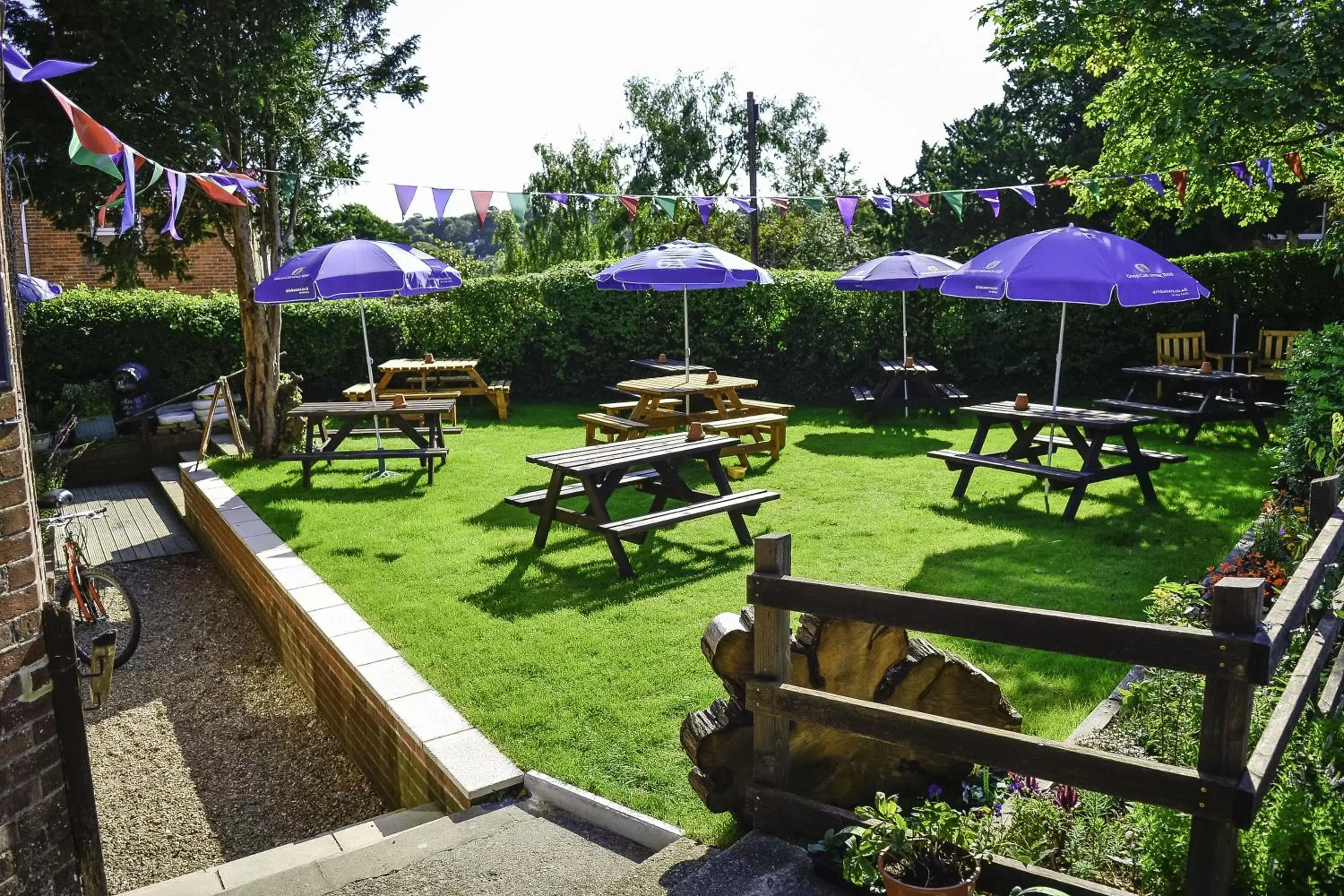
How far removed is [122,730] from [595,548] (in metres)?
3.10

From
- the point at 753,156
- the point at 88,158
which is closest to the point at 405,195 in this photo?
the point at 88,158

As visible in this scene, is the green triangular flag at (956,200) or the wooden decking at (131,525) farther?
the green triangular flag at (956,200)

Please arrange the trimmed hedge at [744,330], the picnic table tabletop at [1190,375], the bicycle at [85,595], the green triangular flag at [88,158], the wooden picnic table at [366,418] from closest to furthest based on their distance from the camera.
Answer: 1. the green triangular flag at [88,158]
2. the bicycle at [85,595]
3. the wooden picnic table at [366,418]
4. the picnic table tabletop at [1190,375]
5. the trimmed hedge at [744,330]

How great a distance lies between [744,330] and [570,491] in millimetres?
7364

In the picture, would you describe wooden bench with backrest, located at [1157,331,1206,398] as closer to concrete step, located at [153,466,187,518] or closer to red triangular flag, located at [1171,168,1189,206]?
red triangular flag, located at [1171,168,1189,206]

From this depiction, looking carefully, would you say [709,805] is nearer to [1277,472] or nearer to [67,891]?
[67,891]

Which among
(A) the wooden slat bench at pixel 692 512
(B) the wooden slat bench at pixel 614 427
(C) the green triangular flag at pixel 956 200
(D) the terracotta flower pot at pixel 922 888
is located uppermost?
(C) the green triangular flag at pixel 956 200

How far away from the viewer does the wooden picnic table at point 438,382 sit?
12758 mm

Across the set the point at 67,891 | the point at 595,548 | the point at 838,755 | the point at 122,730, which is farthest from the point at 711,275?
the point at 67,891

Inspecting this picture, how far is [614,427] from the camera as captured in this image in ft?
33.1

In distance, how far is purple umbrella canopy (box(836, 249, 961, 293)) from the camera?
37.8ft

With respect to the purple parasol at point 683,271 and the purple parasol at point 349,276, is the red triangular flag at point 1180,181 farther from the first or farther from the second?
the purple parasol at point 349,276

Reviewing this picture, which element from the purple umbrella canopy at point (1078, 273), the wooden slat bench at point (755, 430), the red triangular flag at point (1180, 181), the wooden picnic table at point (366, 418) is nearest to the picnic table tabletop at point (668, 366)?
the wooden slat bench at point (755, 430)

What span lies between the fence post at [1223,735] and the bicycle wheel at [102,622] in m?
5.87
